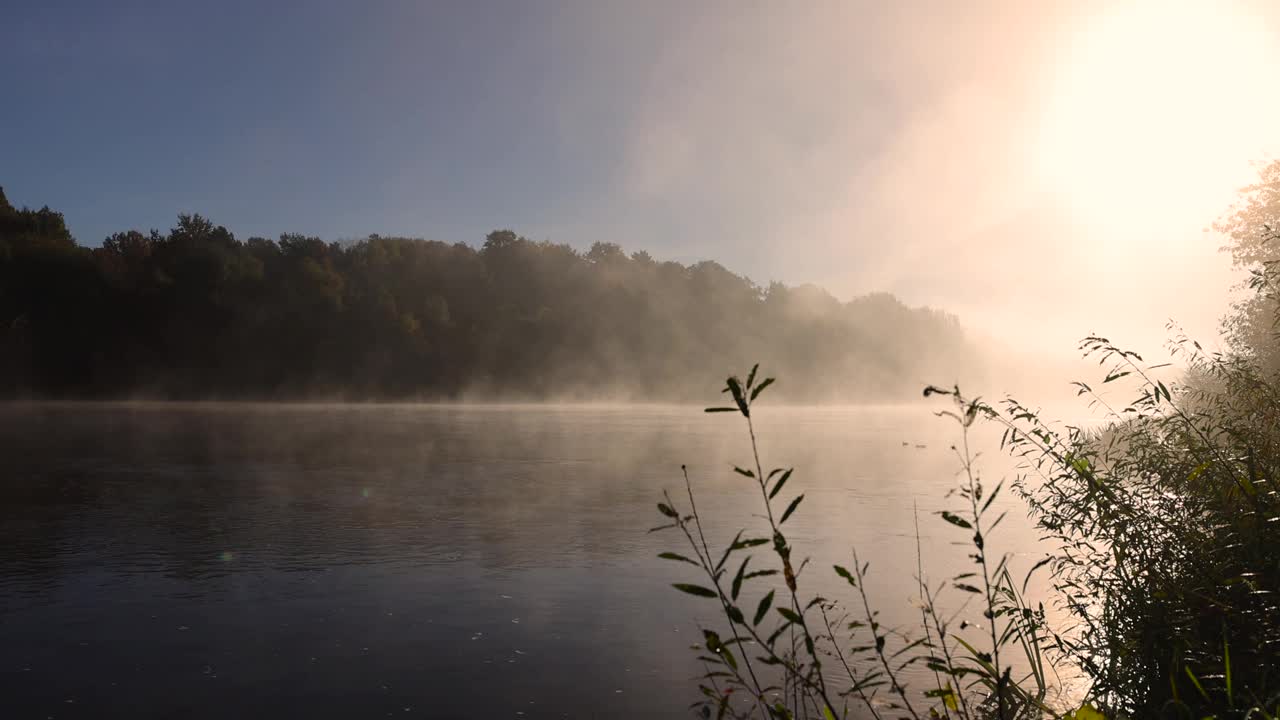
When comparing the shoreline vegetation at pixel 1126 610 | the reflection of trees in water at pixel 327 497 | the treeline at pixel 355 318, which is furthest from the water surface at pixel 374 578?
the treeline at pixel 355 318

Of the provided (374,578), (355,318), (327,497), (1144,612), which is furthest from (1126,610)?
(355,318)

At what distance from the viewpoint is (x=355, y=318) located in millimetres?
124438

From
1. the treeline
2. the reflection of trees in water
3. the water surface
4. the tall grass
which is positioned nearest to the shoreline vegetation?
the tall grass

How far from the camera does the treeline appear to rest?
102312 mm

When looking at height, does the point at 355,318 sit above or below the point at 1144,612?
above

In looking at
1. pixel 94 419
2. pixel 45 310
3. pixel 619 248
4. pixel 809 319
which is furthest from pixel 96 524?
pixel 809 319

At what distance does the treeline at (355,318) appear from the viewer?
102m

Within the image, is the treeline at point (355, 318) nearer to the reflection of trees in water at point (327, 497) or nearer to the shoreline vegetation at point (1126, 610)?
the reflection of trees in water at point (327, 497)

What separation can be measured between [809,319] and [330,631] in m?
185

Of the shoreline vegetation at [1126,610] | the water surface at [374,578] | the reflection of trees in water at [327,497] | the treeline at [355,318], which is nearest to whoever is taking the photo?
the shoreline vegetation at [1126,610]

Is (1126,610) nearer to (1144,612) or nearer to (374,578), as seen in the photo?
(1144,612)

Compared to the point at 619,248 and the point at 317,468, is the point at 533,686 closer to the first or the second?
the point at 317,468

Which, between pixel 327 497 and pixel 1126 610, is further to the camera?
pixel 327 497

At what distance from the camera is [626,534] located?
21094mm
